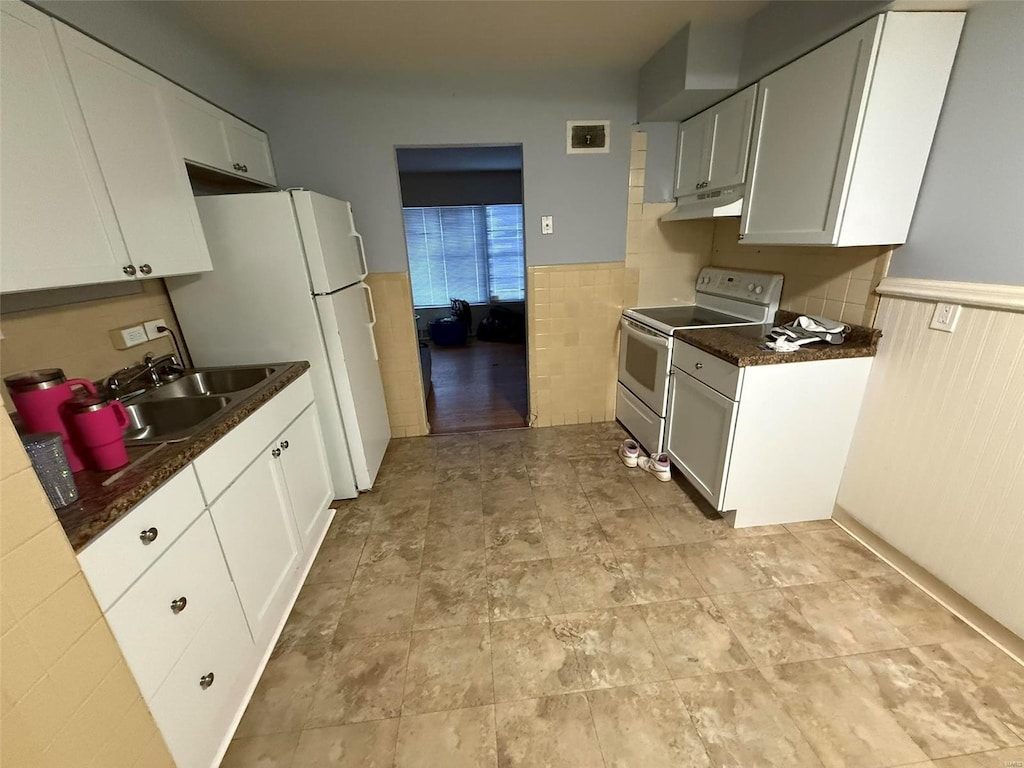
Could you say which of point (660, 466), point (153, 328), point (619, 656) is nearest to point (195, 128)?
point (153, 328)

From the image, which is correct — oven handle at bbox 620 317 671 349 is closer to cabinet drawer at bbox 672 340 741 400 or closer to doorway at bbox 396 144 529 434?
cabinet drawer at bbox 672 340 741 400

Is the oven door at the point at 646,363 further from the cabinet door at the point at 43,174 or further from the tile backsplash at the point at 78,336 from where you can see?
the tile backsplash at the point at 78,336

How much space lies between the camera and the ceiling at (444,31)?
1.80 meters

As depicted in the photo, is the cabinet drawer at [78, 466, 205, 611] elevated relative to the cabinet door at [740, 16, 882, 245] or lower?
lower

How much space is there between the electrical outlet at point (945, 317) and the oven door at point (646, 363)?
105 centimetres

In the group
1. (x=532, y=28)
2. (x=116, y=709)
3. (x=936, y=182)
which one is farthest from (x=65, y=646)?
(x=936, y=182)

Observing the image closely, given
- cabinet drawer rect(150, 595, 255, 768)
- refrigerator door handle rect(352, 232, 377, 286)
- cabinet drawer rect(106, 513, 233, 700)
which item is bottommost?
cabinet drawer rect(150, 595, 255, 768)

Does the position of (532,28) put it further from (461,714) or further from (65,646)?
(461,714)

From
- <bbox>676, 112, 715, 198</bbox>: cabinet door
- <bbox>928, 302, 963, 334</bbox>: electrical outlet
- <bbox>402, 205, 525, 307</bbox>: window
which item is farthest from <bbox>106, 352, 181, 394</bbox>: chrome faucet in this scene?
<bbox>402, 205, 525, 307</bbox>: window

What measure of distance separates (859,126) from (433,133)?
7.11 ft

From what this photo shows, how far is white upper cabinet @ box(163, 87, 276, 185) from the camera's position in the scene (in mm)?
1695

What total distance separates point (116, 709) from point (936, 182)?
2929mm

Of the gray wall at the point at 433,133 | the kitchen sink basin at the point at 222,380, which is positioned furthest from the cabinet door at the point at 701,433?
the kitchen sink basin at the point at 222,380

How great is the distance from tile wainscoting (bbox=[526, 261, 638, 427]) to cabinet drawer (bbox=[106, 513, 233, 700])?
7.41 feet
